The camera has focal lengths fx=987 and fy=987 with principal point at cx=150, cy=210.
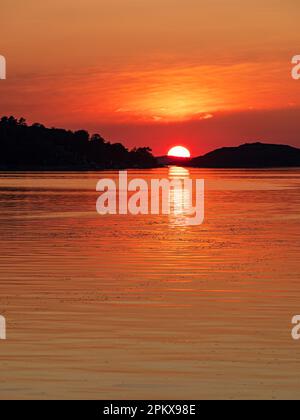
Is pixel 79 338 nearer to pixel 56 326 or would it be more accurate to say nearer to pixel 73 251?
pixel 56 326

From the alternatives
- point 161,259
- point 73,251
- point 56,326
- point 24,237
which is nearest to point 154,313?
point 56,326

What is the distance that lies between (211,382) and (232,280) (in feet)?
35.5

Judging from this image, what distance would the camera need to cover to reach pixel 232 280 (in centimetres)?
2494

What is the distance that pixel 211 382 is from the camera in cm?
1420

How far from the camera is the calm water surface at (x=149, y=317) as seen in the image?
1421 cm

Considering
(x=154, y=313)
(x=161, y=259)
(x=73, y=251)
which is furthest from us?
(x=73, y=251)

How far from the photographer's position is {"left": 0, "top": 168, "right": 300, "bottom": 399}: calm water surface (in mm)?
14211

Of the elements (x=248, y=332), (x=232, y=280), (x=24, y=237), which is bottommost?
(x=248, y=332)

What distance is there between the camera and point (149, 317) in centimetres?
1927

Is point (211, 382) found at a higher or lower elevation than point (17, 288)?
lower
